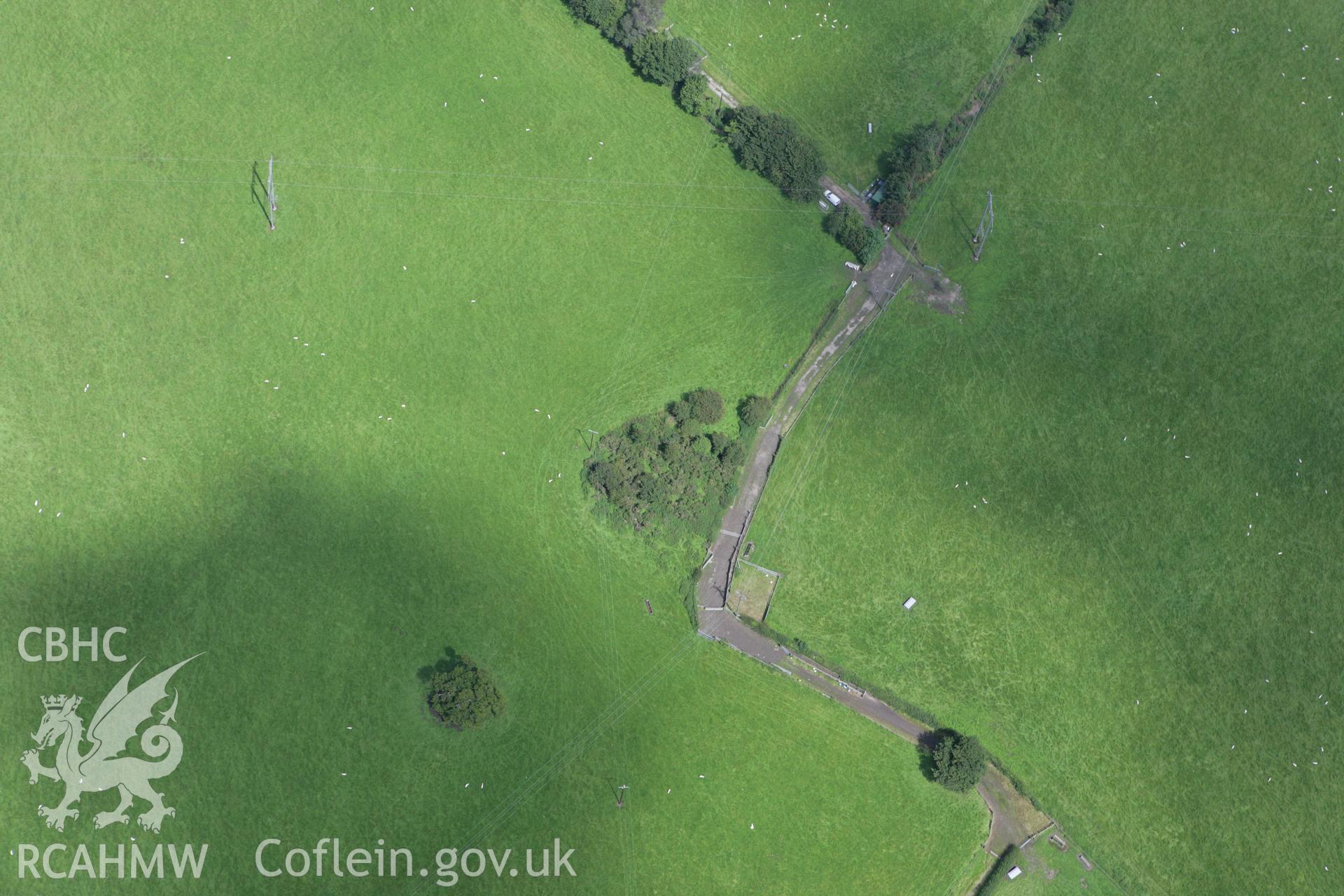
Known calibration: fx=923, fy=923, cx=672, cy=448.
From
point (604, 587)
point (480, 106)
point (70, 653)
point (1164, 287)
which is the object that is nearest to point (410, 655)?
point (604, 587)

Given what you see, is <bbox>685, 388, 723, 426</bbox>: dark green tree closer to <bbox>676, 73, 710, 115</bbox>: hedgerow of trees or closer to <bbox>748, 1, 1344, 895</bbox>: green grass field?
<bbox>748, 1, 1344, 895</bbox>: green grass field

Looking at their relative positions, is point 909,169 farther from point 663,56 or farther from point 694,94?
point 663,56

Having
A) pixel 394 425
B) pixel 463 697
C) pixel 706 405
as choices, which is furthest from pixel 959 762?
pixel 394 425

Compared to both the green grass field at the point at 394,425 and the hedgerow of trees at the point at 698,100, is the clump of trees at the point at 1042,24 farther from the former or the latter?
the green grass field at the point at 394,425

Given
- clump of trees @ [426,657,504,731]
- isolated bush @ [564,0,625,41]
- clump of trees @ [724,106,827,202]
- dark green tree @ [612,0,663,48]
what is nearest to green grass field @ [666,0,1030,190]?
dark green tree @ [612,0,663,48]

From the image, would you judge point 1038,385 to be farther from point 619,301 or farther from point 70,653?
point 70,653
